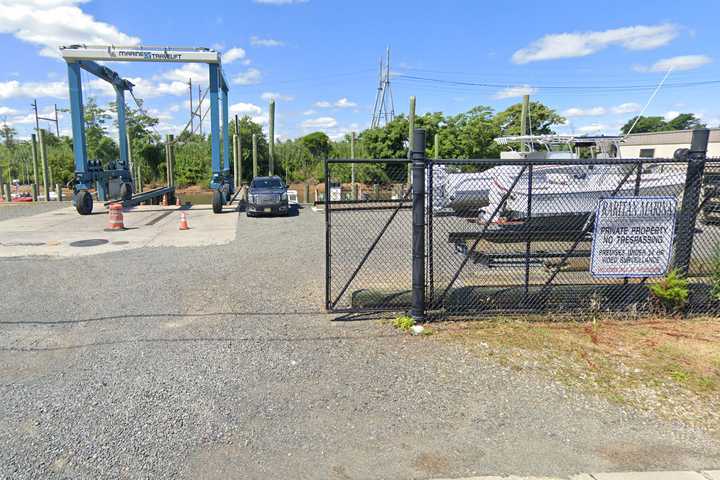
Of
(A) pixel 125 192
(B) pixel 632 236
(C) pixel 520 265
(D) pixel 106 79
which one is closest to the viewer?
(B) pixel 632 236

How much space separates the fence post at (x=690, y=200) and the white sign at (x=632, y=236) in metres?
0.27

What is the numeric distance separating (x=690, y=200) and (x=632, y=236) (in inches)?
35.0

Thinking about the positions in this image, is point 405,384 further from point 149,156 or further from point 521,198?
point 149,156

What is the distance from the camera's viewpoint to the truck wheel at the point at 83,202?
1744 cm

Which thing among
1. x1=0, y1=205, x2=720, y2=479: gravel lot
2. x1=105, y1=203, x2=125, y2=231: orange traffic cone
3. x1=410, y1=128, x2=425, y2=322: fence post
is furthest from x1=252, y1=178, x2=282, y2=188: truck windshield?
x1=410, y1=128, x2=425, y2=322: fence post

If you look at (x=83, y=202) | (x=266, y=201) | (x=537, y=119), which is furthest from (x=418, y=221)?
(x=537, y=119)

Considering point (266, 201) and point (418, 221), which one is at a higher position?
point (418, 221)

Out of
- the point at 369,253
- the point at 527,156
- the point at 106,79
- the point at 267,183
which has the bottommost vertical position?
the point at 369,253

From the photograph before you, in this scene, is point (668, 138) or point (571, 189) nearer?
point (571, 189)

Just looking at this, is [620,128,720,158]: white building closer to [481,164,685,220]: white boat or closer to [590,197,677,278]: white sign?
[481,164,685,220]: white boat

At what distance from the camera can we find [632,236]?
565cm

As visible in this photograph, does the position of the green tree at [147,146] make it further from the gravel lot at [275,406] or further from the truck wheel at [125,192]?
the gravel lot at [275,406]

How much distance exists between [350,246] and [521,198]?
4129mm

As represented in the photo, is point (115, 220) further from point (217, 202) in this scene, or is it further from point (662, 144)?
point (662, 144)
